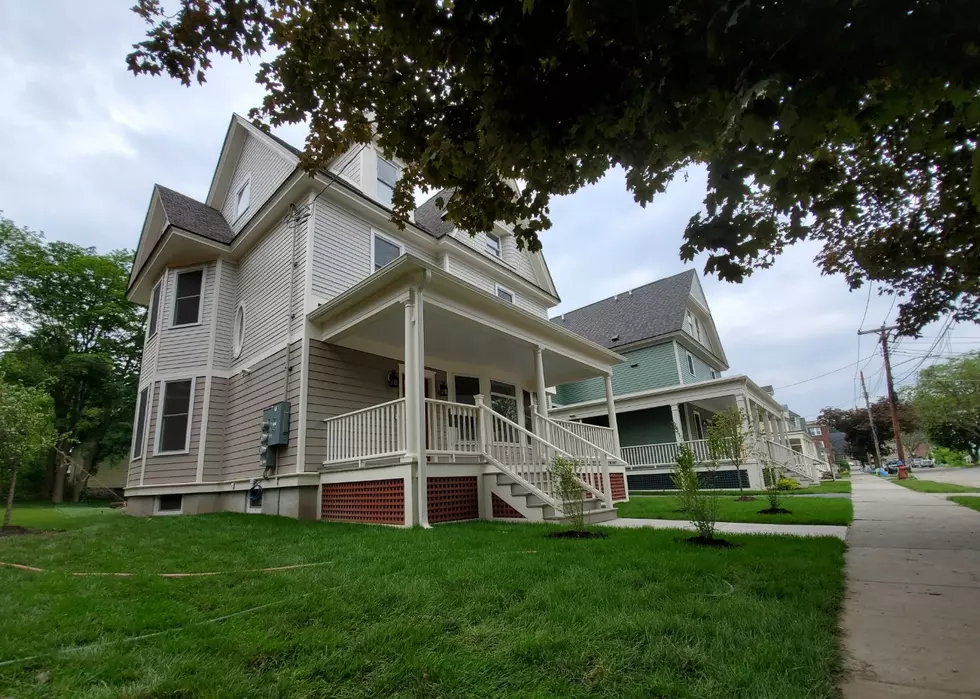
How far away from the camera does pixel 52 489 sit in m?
22.7

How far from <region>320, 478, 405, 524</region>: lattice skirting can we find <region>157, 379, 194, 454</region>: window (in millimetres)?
4351

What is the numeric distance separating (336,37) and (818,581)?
17.9ft

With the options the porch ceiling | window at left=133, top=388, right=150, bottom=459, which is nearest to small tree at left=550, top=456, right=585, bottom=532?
the porch ceiling

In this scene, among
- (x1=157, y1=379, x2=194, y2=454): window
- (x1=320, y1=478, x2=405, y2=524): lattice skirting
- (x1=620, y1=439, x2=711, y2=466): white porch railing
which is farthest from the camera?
(x1=620, y1=439, x2=711, y2=466): white porch railing

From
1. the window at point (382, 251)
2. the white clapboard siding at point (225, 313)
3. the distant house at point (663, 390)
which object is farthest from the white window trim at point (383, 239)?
the distant house at point (663, 390)

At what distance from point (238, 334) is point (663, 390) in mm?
13277

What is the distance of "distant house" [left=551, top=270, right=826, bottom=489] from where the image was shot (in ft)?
53.3

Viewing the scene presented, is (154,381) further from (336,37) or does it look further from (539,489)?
(336,37)

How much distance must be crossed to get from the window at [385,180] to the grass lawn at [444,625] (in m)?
8.88

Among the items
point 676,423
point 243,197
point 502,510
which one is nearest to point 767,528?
point 502,510

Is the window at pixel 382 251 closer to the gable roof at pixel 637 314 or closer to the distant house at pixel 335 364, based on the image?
the distant house at pixel 335 364

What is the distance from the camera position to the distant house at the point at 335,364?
748 cm

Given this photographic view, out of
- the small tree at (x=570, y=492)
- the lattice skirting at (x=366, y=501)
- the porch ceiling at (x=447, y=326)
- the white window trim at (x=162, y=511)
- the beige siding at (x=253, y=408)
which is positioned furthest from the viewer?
the white window trim at (x=162, y=511)

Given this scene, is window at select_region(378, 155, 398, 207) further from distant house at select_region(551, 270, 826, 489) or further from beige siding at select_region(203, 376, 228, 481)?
distant house at select_region(551, 270, 826, 489)
